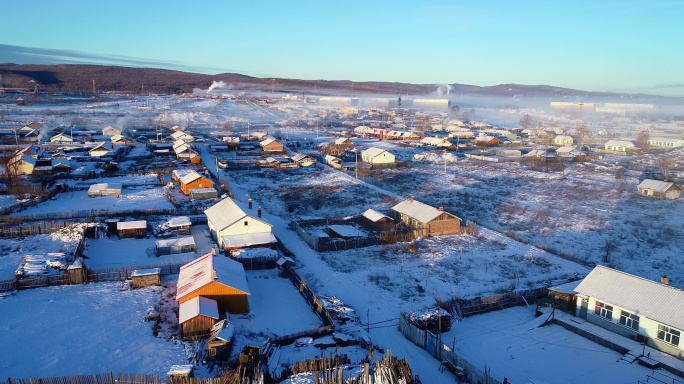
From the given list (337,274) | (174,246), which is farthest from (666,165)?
(174,246)

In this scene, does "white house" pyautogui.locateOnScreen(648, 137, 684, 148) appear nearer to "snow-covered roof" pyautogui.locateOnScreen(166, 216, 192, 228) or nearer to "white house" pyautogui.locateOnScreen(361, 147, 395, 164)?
"white house" pyautogui.locateOnScreen(361, 147, 395, 164)

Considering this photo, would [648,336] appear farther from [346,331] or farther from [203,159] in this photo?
[203,159]

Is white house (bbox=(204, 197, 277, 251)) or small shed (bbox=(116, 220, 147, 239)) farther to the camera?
small shed (bbox=(116, 220, 147, 239))

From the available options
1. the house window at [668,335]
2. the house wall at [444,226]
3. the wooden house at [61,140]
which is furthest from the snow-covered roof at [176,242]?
the wooden house at [61,140]

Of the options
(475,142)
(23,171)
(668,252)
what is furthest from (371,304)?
(475,142)

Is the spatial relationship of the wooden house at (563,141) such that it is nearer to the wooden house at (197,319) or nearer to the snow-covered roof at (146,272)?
the snow-covered roof at (146,272)

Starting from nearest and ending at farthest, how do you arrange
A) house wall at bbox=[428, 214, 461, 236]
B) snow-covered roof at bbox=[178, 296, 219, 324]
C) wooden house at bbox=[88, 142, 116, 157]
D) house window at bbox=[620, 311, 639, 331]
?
snow-covered roof at bbox=[178, 296, 219, 324]
house window at bbox=[620, 311, 639, 331]
house wall at bbox=[428, 214, 461, 236]
wooden house at bbox=[88, 142, 116, 157]

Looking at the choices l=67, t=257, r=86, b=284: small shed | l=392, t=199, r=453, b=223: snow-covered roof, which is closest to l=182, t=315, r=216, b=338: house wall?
l=67, t=257, r=86, b=284: small shed
